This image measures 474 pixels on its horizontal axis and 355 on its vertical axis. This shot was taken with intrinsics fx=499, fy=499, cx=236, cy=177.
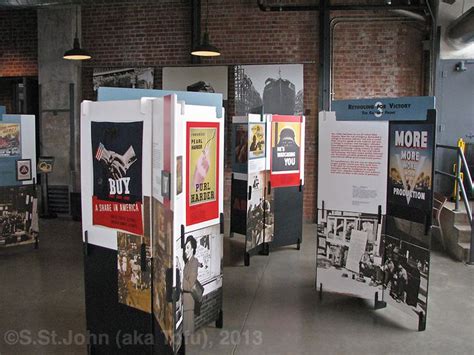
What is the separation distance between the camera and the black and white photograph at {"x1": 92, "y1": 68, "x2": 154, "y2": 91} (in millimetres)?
9266

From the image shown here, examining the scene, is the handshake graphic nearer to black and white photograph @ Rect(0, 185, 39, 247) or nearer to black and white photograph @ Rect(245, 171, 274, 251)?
black and white photograph @ Rect(245, 171, 274, 251)

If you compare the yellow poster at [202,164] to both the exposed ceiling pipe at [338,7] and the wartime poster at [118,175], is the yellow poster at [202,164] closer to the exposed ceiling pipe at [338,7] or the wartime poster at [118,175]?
the wartime poster at [118,175]

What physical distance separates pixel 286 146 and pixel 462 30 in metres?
3.15

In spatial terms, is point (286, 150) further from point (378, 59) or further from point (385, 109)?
point (378, 59)

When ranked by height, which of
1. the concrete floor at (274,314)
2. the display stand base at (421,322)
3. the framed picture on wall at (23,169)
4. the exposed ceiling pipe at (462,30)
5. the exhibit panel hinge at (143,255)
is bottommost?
the concrete floor at (274,314)

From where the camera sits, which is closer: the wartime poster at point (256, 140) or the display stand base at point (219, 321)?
the display stand base at point (219, 321)

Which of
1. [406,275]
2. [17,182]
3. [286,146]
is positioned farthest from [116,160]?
[17,182]

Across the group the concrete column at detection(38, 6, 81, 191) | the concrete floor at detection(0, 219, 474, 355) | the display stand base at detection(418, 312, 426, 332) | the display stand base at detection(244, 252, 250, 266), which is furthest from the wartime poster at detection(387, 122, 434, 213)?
the concrete column at detection(38, 6, 81, 191)

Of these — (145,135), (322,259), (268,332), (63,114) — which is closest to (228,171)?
(63,114)

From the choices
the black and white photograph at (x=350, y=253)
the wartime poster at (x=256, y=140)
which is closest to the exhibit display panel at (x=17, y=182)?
the wartime poster at (x=256, y=140)

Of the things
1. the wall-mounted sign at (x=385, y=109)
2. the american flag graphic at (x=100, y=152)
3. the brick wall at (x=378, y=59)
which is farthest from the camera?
the brick wall at (x=378, y=59)

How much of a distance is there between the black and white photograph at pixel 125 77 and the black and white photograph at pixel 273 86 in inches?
66.0

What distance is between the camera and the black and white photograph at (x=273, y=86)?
8.73 metres

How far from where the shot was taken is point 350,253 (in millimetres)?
4672
